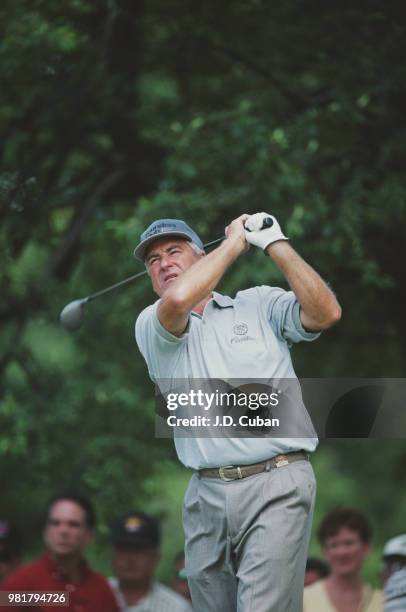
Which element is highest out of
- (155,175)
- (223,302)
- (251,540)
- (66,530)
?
(155,175)

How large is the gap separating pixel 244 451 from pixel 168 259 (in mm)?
817

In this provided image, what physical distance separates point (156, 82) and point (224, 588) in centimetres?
594

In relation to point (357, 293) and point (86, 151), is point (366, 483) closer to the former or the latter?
point (357, 293)

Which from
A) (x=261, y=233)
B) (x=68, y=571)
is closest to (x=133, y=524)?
(x=68, y=571)

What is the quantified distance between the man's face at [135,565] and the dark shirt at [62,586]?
0.19 metres

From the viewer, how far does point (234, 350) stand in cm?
395

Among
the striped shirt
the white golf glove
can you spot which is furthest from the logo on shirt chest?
the striped shirt

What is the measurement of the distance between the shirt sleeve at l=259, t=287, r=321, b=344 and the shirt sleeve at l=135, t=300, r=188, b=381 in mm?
313

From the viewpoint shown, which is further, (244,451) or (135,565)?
(135,565)

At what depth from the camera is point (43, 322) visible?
8.94m

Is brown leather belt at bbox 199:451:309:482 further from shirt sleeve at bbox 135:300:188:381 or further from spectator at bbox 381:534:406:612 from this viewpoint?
spectator at bbox 381:534:406:612

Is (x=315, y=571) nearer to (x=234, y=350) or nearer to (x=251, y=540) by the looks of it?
(x=251, y=540)

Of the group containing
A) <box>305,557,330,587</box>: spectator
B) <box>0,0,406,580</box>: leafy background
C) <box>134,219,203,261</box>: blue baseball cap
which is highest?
<box>0,0,406,580</box>: leafy background

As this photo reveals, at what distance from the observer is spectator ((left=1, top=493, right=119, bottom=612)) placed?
517 centimetres
